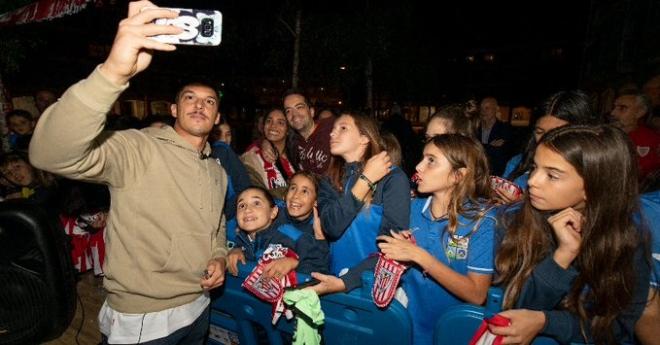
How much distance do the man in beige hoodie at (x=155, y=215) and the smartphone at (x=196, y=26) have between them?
5 centimetres

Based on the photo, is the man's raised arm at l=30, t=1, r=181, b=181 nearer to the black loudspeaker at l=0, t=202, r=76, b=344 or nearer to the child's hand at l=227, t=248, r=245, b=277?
the black loudspeaker at l=0, t=202, r=76, b=344

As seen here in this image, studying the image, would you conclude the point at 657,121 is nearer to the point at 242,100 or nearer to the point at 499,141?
the point at 499,141

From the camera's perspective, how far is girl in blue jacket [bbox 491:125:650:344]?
5.29 ft

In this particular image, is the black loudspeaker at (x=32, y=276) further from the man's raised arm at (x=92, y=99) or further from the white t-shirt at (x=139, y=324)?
the white t-shirt at (x=139, y=324)

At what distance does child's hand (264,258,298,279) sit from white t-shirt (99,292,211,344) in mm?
516

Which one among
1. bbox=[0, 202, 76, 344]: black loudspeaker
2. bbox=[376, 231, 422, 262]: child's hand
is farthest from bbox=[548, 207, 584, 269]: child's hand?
bbox=[0, 202, 76, 344]: black loudspeaker

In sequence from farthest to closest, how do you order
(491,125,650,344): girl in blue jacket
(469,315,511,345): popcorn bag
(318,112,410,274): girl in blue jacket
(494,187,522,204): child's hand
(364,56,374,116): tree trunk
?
(364,56,374,116): tree trunk < (494,187,522,204): child's hand < (318,112,410,274): girl in blue jacket < (491,125,650,344): girl in blue jacket < (469,315,511,345): popcorn bag

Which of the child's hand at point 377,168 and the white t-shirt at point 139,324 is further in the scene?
the child's hand at point 377,168

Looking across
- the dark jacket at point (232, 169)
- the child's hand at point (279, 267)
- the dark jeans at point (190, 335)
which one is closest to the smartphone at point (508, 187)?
the child's hand at point (279, 267)

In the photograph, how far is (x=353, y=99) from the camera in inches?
739

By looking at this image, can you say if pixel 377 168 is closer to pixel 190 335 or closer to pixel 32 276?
pixel 190 335

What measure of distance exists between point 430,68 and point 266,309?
2074 centimetres

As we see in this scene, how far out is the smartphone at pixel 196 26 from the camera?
137 cm

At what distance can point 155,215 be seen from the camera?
1806 mm
